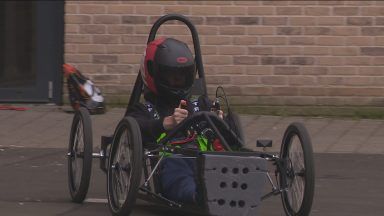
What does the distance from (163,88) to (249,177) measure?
1.30 meters

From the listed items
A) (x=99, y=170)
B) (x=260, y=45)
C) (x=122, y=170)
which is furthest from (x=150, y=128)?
(x=260, y=45)

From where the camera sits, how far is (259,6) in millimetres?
11578

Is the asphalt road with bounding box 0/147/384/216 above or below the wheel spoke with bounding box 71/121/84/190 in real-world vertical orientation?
below

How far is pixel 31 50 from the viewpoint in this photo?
39.4 ft

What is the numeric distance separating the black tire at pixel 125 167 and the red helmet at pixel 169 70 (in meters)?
0.56

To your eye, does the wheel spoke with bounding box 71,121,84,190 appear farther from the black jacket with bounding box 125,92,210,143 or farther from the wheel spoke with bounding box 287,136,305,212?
the wheel spoke with bounding box 287,136,305,212

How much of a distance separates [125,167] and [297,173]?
3.53 feet

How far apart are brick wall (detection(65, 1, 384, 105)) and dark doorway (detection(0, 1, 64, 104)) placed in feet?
0.85

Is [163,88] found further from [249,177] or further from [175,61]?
[249,177]

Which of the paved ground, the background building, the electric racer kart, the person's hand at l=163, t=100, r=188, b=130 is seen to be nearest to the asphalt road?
the paved ground

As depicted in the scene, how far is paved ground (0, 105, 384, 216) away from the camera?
708cm

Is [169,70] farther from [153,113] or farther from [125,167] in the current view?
[125,167]

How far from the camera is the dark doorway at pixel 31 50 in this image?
11867 mm

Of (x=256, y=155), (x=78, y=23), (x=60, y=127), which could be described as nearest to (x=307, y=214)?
(x=256, y=155)
